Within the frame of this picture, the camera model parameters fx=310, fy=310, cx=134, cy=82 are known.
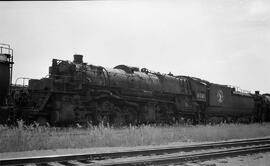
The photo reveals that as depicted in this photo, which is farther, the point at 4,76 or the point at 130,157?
the point at 4,76

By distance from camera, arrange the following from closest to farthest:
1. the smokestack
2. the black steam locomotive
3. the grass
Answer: the grass → the black steam locomotive → the smokestack

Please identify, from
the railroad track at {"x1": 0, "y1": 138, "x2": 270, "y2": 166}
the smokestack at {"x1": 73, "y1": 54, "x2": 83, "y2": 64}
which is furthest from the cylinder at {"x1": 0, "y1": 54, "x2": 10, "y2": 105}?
the railroad track at {"x1": 0, "y1": 138, "x2": 270, "y2": 166}

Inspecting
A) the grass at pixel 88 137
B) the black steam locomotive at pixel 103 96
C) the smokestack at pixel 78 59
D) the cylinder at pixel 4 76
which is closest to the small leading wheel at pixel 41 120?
the black steam locomotive at pixel 103 96

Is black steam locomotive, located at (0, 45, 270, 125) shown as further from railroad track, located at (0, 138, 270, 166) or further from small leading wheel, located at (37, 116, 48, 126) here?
railroad track, located at (0, 138, 270, 166)

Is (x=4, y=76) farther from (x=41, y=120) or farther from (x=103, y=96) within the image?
(x=103, y=96)

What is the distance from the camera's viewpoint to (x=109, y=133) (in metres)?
12.6

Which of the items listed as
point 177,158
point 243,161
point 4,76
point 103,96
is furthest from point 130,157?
point 103,96

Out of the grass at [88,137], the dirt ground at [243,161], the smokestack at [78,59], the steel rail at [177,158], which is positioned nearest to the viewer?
the steel rail at [177,158]

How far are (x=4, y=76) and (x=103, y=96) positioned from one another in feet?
17.8

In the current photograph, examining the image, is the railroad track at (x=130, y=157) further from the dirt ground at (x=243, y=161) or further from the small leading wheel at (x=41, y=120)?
the small leading wheel at (x=41, y=120)

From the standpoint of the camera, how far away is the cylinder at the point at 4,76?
44.0 feet

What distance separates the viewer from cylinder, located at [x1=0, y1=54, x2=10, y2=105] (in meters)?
13.4

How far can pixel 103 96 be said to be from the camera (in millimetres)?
17078

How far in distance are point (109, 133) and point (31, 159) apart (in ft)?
18.0
